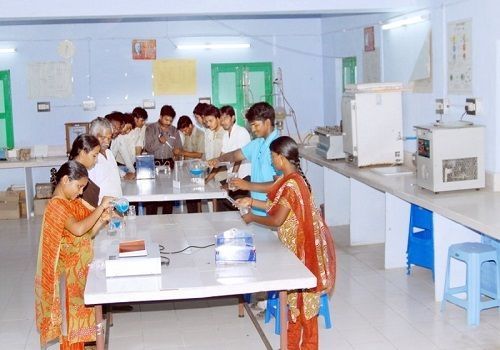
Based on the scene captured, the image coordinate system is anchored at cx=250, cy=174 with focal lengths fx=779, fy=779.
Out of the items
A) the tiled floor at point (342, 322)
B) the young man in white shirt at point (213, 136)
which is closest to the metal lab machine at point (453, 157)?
the tiled floor at point (342, 322)

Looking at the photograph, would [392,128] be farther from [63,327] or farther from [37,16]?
[63,327]

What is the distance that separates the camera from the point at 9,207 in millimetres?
10078

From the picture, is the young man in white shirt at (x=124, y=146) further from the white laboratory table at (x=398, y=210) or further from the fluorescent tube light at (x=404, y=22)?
the fluorescent tube light at (x=404, y=22)

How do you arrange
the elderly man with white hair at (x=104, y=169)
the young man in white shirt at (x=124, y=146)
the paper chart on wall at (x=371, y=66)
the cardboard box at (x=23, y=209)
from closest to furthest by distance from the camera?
the elderly man with white hair at (x=104, y=169)
the young man in white shirt at (x=124, y=146)
the paper chart on wall at (x=371, y=66)
the cardboard box at (x=23, y=209)

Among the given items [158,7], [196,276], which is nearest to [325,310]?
[196,276]

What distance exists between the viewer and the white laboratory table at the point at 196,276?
3639mm

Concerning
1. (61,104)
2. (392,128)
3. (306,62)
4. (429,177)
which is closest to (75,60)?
(61,104)

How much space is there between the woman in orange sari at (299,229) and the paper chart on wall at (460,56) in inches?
94.8

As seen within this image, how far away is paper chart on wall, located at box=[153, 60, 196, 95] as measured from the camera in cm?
1074

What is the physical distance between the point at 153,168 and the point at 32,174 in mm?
3900

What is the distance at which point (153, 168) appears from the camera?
7.43 metres

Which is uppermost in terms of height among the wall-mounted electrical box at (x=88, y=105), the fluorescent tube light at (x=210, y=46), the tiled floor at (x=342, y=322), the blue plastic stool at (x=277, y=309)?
the fluorescent tube light at (x=210, y=46)

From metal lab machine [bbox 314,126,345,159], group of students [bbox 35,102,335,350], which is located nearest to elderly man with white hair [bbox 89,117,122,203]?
group of students [bbox 35,102,335,350]

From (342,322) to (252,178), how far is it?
1232 mm
